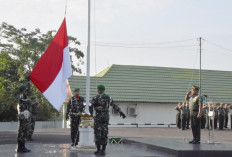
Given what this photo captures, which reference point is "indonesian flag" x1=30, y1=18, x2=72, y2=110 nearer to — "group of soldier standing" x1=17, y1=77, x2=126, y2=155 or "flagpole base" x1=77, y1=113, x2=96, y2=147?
"group of soldier standing" x1=17, y1=77, x2=126, y2=155

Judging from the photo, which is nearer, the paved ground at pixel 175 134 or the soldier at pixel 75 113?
the soldier at pixel 75 113

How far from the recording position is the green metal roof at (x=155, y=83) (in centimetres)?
3784

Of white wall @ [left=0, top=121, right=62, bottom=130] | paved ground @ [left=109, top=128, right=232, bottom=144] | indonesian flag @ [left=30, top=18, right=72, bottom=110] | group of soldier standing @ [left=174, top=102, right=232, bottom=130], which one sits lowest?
white wall @ [left=0, top=121, right=62, bottom=130]

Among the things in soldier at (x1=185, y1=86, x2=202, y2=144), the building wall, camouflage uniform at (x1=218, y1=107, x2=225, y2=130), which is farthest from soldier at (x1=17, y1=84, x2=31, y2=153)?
the building wall

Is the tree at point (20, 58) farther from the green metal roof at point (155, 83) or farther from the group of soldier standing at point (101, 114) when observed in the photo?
the group of soldier standing at point (101, 114)

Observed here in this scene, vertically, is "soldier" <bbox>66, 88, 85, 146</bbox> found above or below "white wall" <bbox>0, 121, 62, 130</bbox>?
above

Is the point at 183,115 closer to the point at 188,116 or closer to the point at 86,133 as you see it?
the point at 188,116

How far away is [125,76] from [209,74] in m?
10.3

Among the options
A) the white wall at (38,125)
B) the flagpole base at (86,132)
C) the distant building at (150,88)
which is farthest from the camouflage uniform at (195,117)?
the white wall at (38,125)

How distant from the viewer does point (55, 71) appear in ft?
40.5

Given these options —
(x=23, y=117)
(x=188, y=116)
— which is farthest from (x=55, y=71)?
(x=188, y=116)

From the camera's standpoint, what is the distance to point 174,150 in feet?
37.0

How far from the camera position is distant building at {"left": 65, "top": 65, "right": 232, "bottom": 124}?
123ft

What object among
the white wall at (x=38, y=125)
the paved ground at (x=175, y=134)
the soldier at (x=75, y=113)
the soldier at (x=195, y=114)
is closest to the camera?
the soldier at (x=75, y=113)
